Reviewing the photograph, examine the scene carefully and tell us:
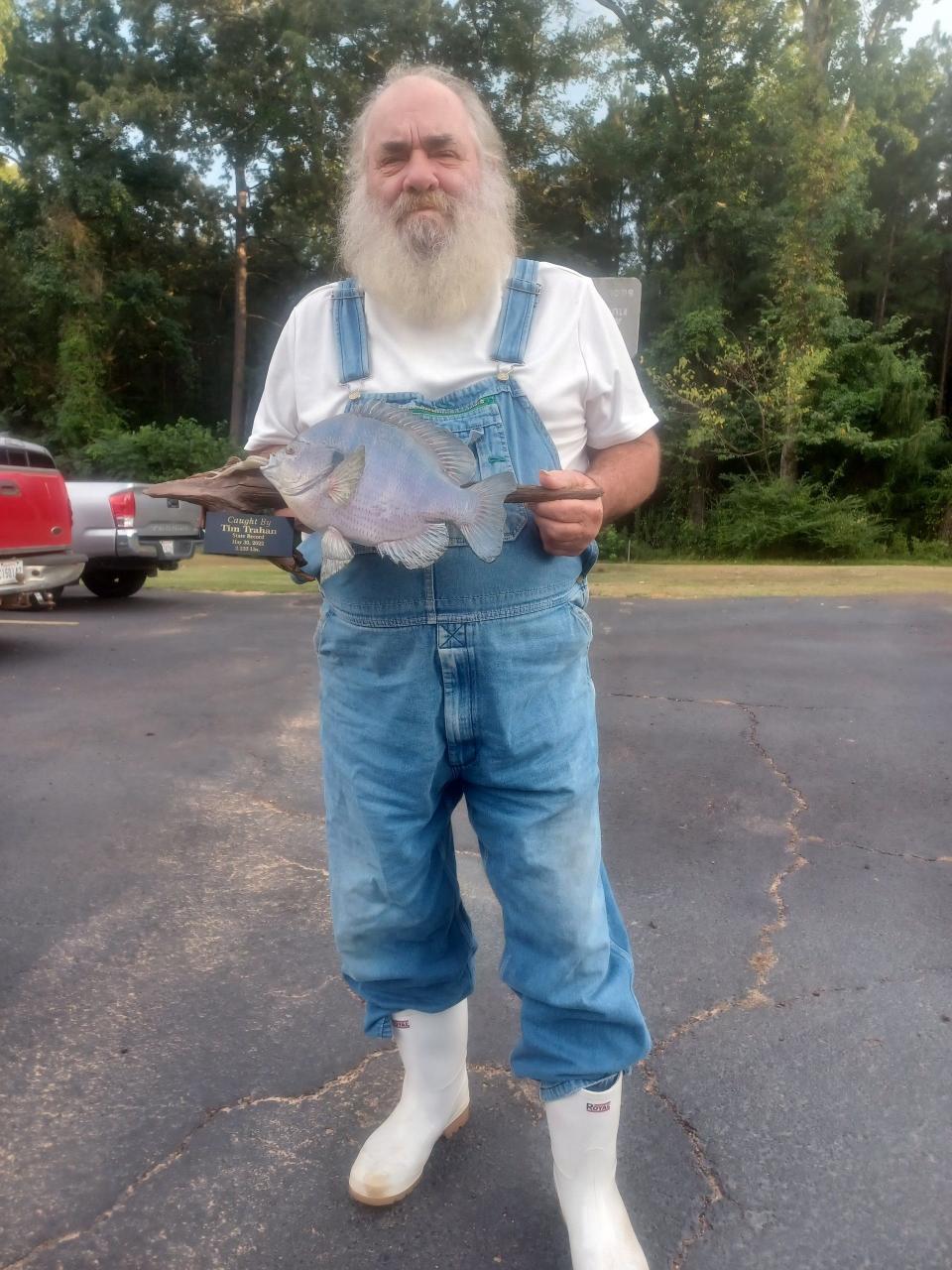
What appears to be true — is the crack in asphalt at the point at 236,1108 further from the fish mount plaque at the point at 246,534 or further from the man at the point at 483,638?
the fish mount plaque at the point at 246,534

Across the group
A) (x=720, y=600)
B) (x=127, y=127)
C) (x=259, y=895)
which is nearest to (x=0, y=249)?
(x=127, y=127)

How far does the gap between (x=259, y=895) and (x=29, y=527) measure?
5.26m

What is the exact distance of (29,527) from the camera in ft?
25.2

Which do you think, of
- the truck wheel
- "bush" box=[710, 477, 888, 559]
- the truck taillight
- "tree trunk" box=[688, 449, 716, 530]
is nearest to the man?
the truck taillight

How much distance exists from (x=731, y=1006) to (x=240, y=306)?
2829 centimetres

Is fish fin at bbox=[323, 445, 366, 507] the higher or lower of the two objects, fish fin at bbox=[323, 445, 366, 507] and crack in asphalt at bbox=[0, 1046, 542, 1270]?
the higher

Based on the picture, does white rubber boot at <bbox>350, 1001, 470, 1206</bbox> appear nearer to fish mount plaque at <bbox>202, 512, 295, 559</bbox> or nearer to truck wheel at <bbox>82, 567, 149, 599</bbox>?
fish mount plaque at <bbox>202, 512, 295, 559</bbox>

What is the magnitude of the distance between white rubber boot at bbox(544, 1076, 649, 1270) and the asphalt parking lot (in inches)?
3.6

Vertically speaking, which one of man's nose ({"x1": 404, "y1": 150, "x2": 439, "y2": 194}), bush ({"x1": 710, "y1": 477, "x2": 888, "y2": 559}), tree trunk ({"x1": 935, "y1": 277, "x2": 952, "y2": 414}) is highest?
tree trunk ({"x1": 935, "y1": 277, "x2": 952, "y2": 414})

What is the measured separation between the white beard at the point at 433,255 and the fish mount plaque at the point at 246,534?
473mm

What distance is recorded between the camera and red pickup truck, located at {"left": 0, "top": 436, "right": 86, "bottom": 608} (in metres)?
7.45

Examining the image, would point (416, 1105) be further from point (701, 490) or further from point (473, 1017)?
point (701, 490)

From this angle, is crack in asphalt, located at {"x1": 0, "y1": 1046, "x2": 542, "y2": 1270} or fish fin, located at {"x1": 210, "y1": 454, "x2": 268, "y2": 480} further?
crack in asphalt, located at {"x1": 0, "y1": 1046, "x2": 542, "y2": 1270}

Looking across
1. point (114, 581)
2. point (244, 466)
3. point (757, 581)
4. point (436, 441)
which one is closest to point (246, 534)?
point (244, 466)
